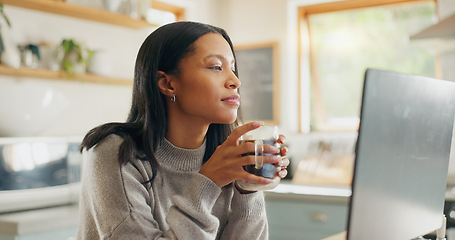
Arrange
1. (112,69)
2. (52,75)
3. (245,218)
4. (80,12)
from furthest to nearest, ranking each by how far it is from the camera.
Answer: (112,69), (80,12), (52,75), (245,218)

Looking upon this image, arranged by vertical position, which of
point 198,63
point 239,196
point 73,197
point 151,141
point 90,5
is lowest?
point 73,197

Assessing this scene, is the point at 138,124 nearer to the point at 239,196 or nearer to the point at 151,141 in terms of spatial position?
the point at 151,141

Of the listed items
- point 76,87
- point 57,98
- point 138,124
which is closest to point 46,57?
point 76,87

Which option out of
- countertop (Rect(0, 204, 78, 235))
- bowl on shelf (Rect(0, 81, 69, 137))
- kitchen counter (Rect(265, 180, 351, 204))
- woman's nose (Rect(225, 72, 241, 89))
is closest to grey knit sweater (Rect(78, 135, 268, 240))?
woman's nose (Rect(225, 72, 241, 89))

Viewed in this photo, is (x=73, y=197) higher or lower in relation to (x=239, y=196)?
lower

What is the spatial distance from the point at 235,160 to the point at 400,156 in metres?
0.37

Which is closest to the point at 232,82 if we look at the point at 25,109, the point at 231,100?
the point at 231,100

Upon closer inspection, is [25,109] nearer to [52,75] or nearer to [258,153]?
[52,75]

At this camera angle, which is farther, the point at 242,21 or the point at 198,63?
the point at 242,21

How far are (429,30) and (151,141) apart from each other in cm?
193

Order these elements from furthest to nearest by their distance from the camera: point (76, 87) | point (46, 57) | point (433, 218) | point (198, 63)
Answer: point (76, 87)
point (46, 57)
point (198, 63)
point (433, 218)

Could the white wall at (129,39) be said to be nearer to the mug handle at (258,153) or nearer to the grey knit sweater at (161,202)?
the grey knit sweater at (161,202)

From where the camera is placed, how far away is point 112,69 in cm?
367

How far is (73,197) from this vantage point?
2660mm
